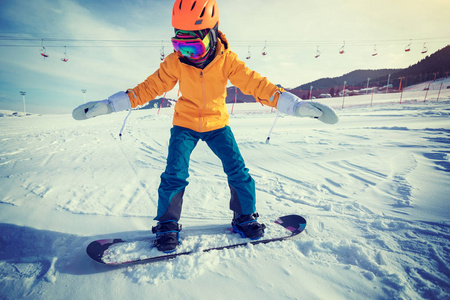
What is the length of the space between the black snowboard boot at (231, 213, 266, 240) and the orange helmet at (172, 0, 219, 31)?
1.74m

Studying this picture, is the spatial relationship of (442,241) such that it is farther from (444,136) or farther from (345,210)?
(444,136)

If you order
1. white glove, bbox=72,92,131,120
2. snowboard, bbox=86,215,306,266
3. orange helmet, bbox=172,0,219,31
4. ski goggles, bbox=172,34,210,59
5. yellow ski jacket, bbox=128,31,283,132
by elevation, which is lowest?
snowboard, bbox=86,215,306,266

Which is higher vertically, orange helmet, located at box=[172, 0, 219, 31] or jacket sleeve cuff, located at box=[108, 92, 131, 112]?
orange helmet, located at box=[172, 0, 219, 31]

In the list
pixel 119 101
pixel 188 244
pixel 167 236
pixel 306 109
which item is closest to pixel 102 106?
pixel 119 101

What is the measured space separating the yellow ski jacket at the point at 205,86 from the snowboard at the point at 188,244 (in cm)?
98

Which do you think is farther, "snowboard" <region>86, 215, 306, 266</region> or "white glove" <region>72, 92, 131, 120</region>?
"white glove" <region>72, 92, 131, 120</region>

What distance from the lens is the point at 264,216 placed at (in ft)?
6.84

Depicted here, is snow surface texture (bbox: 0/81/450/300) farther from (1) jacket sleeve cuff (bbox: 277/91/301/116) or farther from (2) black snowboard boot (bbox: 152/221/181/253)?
(1) jacket sleeve cuff (bbox: 277/91/301/116)

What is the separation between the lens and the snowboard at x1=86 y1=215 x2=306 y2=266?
1435mm

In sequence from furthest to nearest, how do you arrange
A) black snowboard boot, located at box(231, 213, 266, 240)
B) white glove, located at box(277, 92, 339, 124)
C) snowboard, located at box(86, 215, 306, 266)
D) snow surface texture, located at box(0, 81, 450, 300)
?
black snowboard boot, located at box(231, 213, 266, 240), white glove, located at box(277, 92, 339, 124), snowboard, located at box(86, 215, 306, 266), snow surface texture, located at box(0, 81, 450, 300)

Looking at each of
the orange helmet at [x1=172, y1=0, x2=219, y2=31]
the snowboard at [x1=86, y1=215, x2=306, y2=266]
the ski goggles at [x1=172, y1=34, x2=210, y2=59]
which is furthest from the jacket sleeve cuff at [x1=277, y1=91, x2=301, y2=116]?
the snowboard at [x1=86, y1=215, x2=306, y2=266]

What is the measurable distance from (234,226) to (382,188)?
2.02m

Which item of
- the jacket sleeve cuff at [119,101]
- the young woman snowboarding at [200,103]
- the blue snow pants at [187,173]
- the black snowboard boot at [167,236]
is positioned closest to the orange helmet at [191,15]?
the young woman snowboarding at [200,103]

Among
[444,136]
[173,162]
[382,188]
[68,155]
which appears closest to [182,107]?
[173,162]
